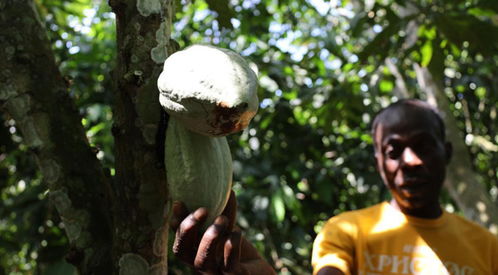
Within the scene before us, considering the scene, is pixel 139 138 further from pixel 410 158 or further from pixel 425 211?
pixel 425 211

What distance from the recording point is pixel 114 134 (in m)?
0.72

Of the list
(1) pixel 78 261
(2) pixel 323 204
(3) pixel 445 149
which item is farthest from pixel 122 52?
(2) pixel 323 204

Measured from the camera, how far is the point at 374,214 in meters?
1.52

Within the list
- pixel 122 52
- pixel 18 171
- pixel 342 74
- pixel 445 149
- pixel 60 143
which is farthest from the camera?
pixel 18 171

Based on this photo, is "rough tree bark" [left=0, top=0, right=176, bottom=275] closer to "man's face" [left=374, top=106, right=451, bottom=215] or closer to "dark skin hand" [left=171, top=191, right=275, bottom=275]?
"dark skin hand" [left=171, top=191, right=275, bottom=275]

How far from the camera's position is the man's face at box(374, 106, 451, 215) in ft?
4.67

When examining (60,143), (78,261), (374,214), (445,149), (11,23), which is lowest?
(374,214)

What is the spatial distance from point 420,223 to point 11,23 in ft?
3.80

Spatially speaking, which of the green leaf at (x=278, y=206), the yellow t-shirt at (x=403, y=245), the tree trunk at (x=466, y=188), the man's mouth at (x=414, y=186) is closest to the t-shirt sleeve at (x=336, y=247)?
the yellow t-shirt at (x=403, y=245)

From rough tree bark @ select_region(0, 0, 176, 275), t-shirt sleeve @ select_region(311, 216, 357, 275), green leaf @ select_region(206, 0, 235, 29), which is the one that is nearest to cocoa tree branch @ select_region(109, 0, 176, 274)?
rough tree bark @ select_region(0, 0, 176, 275)

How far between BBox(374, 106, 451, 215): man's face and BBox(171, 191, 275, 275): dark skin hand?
897 mm

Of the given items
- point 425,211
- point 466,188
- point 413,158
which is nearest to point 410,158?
point 413,158

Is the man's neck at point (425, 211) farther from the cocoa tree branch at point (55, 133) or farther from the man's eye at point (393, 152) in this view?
the cocoa tree branch at point (55, 133)

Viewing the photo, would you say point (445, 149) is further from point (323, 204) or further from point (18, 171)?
point (18, 171)
